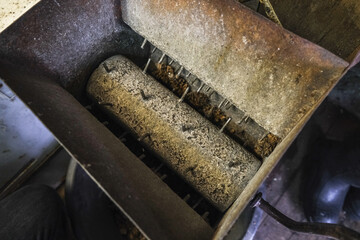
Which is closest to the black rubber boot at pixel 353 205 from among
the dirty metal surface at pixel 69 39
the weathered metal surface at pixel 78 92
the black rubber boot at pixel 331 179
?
the black rubber boot at pixel 331 179

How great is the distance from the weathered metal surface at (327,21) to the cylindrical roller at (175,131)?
2.36ft

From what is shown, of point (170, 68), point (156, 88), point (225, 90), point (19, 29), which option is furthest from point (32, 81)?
point (225, 90)

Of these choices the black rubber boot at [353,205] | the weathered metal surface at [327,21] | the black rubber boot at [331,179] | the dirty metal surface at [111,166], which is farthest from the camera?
the black rubber boot at [353,205]

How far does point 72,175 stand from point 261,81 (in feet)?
3.34

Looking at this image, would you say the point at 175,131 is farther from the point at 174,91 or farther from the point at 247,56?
the point at 247,56

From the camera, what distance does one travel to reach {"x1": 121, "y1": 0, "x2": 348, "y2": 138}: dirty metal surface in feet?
2.95

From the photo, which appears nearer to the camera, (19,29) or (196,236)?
(196,236)

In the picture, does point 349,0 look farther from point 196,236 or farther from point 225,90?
point 196,236

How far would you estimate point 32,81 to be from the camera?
1046 mm

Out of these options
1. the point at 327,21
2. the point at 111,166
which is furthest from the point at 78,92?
the point at 327,21

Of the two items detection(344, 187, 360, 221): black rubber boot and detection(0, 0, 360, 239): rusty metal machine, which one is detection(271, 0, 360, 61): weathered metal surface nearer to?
detection(0, 0, 360, 239): rusty metal machine

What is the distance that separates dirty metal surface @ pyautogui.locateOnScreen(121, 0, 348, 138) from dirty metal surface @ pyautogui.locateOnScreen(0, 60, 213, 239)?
1.54 feet

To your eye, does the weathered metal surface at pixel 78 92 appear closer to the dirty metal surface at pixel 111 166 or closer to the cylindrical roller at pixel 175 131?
the dirty metal surface at pixel 111 166

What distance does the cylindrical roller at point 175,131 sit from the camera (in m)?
1.10
